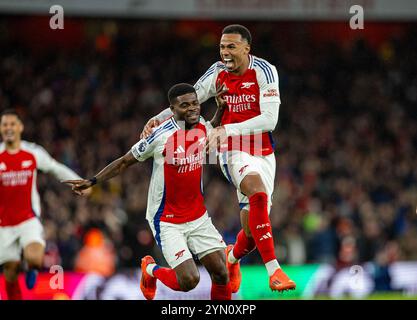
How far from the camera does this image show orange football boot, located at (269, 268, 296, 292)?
8.05 metres

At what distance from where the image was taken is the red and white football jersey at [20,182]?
1026cm

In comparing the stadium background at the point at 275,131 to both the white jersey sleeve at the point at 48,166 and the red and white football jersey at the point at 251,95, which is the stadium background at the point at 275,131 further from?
the red and white football jersey at the point at 251,95

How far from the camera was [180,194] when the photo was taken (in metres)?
8.84


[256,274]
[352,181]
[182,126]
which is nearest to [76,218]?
[256,274]

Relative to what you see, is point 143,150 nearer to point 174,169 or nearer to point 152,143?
point 152,143

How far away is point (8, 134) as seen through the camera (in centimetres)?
1032

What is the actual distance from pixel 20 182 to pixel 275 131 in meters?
10.1

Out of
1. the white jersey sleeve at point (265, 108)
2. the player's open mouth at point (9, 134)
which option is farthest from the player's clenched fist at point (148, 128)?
the player's open mouth at point (9, 134)

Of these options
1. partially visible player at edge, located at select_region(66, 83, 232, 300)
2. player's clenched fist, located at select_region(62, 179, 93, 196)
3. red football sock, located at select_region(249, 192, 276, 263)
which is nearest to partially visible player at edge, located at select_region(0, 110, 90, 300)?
player's clenched fist, located at select_region(62, 179, 93, 196)

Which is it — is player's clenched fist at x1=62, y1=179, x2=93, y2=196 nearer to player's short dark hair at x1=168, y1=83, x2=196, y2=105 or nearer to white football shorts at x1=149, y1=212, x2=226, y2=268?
white football shorts at x1=149, y1=212, x2=226, y2=268

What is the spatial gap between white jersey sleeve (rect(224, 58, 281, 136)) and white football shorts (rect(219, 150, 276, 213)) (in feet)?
1.04

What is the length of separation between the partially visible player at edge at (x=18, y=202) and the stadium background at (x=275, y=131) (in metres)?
3.17
